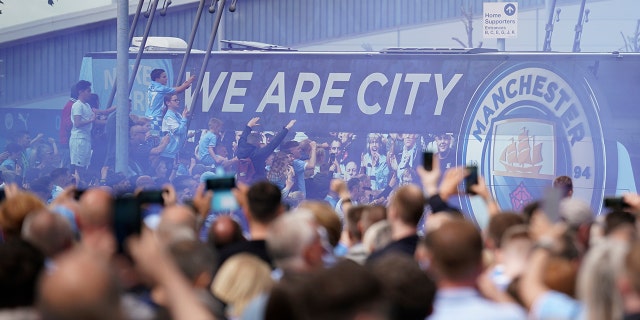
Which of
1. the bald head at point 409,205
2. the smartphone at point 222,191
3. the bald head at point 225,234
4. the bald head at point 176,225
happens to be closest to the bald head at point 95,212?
the bald head at point 176,225

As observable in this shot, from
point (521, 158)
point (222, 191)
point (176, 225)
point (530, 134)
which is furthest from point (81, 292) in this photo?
point (530, 134)

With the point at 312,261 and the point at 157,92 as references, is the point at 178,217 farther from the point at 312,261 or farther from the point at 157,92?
the point at 157,92

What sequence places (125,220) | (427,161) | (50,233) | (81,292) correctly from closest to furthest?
(81,292) → (125,220) → (50,233) → (427,161)

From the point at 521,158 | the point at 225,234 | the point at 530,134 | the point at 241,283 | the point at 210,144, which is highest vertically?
the point at 530,134

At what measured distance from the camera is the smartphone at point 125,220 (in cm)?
365

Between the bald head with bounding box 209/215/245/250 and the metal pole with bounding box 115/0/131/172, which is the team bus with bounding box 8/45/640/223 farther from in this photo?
the bald head with bounding box 209/215/245/250

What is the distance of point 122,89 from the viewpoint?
660 inches

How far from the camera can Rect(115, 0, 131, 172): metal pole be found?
16520mm

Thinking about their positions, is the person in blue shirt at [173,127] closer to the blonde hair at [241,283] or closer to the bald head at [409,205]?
the bald head at [409,205]

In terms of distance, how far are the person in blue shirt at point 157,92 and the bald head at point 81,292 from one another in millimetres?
14995

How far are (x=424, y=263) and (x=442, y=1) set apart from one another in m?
16.2

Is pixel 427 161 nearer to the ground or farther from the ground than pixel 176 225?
farther from the ground

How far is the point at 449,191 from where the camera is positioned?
20.9ft

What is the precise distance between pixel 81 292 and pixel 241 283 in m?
2.06
